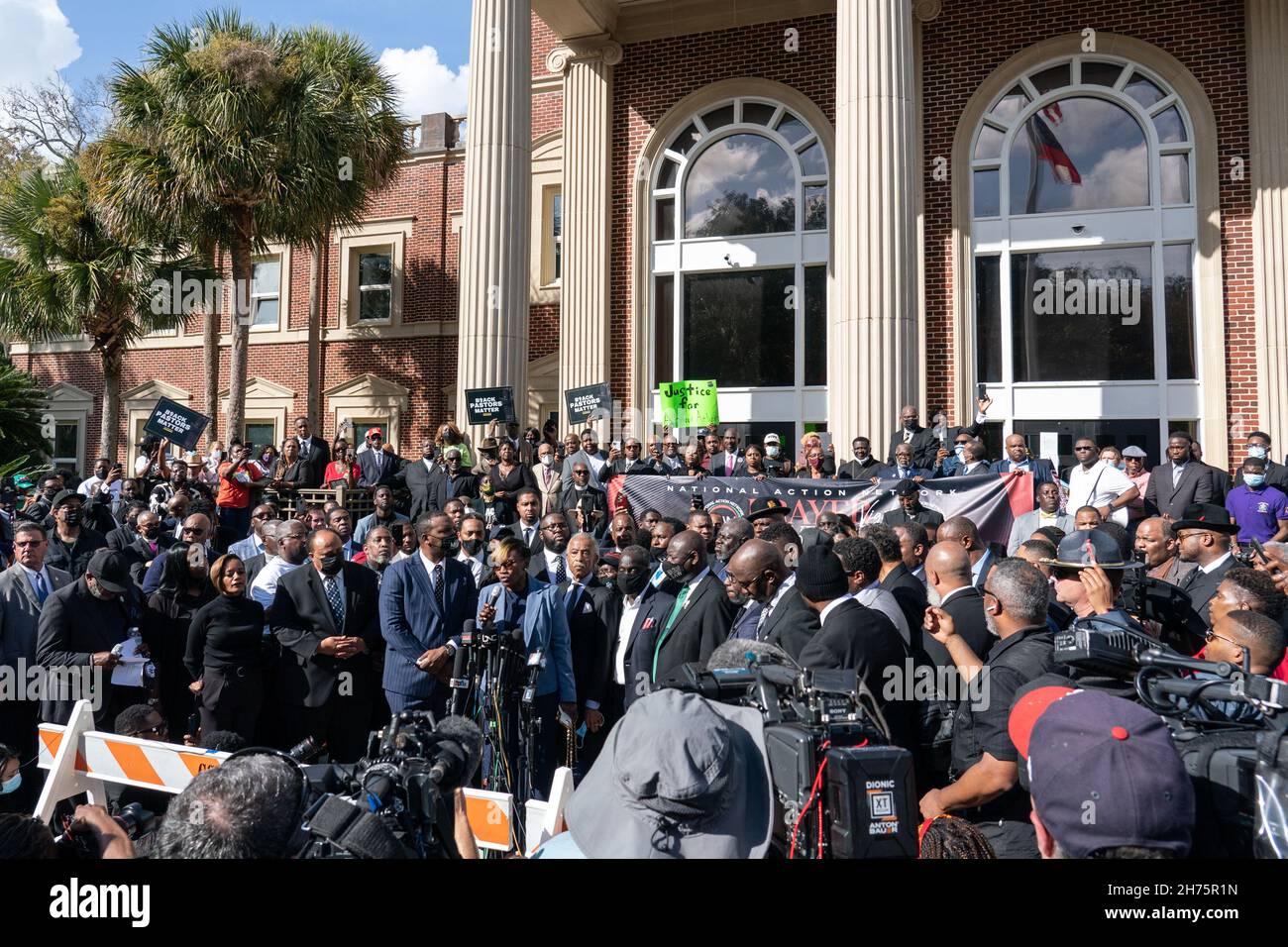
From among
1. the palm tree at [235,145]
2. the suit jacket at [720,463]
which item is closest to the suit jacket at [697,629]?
the suit jacket at [720,463]

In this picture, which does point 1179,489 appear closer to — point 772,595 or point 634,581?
point 634,581

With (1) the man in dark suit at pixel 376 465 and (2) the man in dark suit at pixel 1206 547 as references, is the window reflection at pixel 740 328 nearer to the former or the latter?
(1) the man in dark suit at pixel 376 465

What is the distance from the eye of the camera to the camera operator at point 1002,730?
3.21 m

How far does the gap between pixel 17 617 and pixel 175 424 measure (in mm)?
7848

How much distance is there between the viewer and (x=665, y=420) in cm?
1417

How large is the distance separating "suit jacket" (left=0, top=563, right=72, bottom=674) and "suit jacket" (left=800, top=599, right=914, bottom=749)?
16.3ft

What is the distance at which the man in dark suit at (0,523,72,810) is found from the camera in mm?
5754

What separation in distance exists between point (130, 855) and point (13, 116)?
36299 mm

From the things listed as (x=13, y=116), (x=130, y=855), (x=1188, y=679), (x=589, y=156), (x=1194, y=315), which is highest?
(x=13, y=116)

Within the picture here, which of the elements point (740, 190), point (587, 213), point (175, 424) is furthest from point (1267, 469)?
point (175, 424)

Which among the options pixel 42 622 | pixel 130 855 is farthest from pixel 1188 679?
pixel 42 622

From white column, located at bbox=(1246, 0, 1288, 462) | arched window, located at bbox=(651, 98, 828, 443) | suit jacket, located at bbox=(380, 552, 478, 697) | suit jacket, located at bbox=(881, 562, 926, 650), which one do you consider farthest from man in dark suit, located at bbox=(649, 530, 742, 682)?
white column, located at bbox=(1246, 0, 1288, 462)

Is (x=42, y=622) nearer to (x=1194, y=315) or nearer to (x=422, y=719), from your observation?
(x=422, y=719)

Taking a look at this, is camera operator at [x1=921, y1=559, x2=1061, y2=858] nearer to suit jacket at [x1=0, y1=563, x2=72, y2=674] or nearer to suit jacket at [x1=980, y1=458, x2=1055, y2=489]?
suit jacket at [x1=0, y1=563, x2=72, y2=674]
